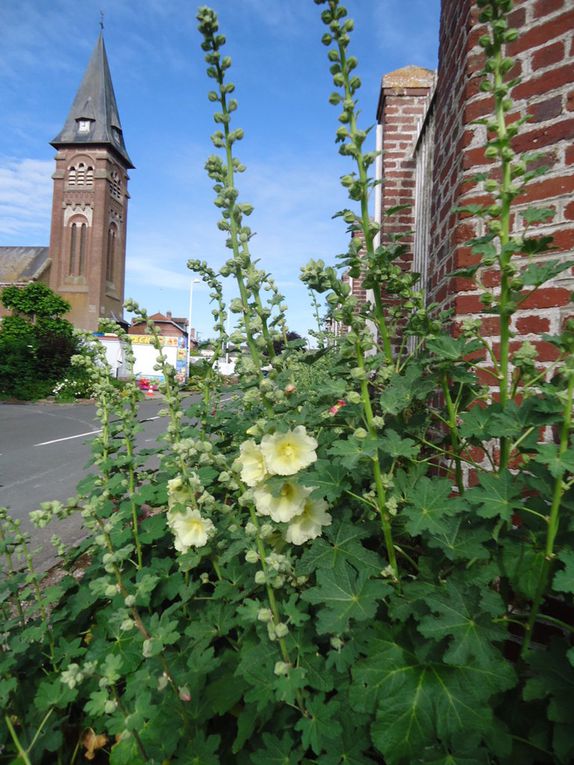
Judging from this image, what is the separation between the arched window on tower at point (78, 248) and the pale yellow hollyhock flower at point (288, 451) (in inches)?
1944

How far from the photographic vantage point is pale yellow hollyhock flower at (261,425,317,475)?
3.97 feet

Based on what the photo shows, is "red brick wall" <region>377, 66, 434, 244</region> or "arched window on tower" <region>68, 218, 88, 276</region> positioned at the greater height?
"arched window on tower" <region>68, 218, 88, 276</region>

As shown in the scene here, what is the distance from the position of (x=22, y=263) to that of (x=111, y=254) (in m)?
8.48

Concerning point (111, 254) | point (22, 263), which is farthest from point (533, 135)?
point (22, 263)

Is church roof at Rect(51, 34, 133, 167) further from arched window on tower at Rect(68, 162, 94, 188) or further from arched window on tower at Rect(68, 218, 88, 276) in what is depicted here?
arched window on tower at Rect(68, 218, 88, 276)

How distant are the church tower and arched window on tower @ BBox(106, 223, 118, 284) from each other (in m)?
0.76

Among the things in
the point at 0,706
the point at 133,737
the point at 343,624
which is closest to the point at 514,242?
the point at 343,624

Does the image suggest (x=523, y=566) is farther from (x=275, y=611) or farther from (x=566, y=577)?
(x=275, y=611)

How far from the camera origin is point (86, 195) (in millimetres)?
45469

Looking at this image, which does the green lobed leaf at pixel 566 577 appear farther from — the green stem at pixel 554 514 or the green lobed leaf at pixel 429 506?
the green lobed leaf at pixel 429 506

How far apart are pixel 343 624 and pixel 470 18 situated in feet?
8.55

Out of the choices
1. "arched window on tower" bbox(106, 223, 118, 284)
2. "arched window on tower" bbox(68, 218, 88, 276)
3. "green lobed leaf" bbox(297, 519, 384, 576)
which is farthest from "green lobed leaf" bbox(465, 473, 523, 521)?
"arched window on tower" bbox(106, 223, 118, 284)

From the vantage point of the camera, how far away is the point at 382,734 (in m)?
1.05

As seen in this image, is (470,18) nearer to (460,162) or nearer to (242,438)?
(460,162)
